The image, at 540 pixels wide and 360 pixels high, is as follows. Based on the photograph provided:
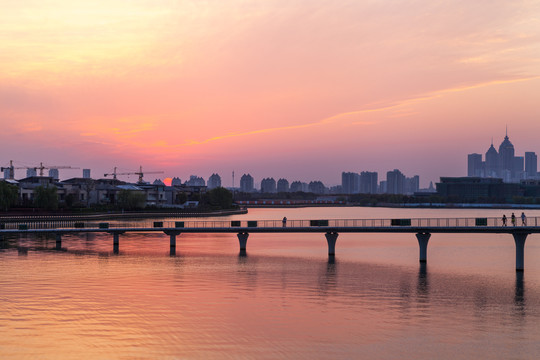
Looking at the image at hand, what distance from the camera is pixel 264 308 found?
44875 millimetres

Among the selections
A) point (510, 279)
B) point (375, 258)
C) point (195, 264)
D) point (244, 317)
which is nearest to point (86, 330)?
point (244, 317)

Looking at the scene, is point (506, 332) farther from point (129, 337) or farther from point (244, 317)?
point (129, 337)

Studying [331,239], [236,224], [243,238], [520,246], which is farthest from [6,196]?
[520,246]

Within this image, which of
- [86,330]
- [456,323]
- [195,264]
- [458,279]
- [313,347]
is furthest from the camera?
[195,264]

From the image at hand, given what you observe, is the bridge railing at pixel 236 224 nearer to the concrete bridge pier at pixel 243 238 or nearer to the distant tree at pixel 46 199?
the concrete bridge pier at pixel 243 238

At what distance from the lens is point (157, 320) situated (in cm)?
4062

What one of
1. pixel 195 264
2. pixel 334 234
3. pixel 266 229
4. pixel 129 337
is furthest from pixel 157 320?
pixel 334 234

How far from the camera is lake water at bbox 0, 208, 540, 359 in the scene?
34188 mm

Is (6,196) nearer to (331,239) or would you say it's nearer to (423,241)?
(331,239)

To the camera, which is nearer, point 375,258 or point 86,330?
point 86,330

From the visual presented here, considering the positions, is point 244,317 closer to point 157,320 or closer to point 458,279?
point 157,320

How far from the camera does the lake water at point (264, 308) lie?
34.2 meters

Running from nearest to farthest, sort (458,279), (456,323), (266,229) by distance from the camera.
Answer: (456,323) → (458,279) → (266,229)

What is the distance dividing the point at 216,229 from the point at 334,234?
16.7m
